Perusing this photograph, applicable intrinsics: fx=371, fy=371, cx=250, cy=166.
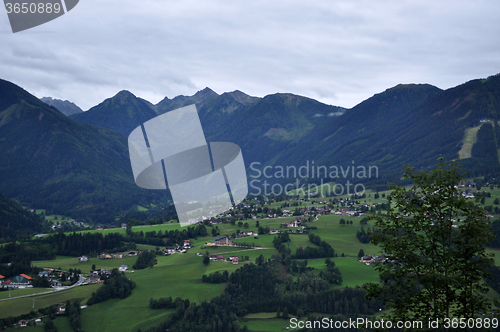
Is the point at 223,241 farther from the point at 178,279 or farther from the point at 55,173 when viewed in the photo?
the point at 55,173

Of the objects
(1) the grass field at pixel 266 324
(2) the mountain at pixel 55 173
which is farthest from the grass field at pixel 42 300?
(2) the mountain at pixel 55 173

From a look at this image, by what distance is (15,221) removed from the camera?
105 meters

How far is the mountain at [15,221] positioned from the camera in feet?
324

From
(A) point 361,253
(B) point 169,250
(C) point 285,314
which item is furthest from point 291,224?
(C) point 285,314

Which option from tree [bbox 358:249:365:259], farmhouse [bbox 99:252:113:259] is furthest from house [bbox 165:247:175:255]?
tree [bbox 358:249:365:259]

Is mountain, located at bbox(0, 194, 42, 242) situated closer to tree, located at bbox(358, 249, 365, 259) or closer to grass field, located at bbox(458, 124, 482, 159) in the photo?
tree, located at bbox(358, 249, 365, 259)

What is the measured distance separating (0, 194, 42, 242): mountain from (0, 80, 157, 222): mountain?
27.2 metres

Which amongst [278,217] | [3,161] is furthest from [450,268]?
[3,161]

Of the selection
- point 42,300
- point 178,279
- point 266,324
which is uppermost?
point 42,300

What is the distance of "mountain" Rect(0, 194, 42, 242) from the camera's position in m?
98.8

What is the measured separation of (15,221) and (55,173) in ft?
258

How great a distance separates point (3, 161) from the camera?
577 feet

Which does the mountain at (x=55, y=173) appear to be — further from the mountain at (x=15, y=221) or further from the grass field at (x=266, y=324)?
the grass field at (x=266, y=324)

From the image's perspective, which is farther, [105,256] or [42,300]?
[105,256]
